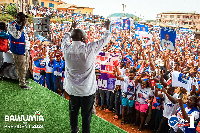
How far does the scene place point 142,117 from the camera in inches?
192

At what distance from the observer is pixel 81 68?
7.84 feet

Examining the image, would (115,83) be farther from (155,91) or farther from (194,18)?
(194,18)

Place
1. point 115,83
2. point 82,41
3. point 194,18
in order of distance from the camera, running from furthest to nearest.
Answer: point 194,18 < point 115,83 < point 82,41

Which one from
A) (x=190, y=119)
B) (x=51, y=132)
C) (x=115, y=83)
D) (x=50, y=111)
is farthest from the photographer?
(x=115, y=83)

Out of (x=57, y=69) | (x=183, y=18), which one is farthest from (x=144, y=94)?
(x=183, y=18)

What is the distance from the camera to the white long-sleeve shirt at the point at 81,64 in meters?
2.34

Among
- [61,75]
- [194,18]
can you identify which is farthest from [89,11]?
[61,75]

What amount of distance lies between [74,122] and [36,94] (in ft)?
6.61

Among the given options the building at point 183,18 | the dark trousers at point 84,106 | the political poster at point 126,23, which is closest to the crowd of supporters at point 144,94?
the dark trousers at point 84,106

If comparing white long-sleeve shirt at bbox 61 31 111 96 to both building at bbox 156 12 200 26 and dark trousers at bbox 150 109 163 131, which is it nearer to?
dark trousers at bbox 150 109 163 131

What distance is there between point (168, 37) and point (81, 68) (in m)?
5.94

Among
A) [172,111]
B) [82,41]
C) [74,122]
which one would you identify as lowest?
[172,111]

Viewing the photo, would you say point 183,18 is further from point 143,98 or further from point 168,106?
point 168,106

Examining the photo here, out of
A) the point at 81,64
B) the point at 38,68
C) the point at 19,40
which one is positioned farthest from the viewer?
the point at 38,68
